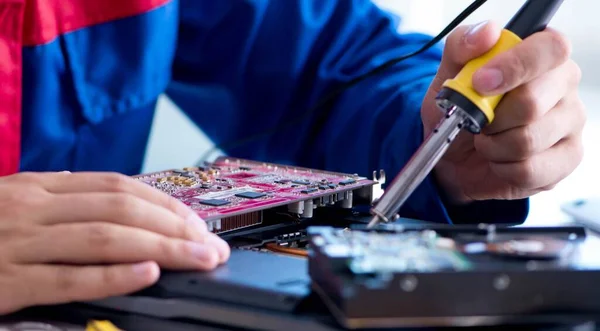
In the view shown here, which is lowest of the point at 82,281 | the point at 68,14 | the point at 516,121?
the point at 82,281

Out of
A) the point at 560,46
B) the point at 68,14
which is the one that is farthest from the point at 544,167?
the point at 68,14

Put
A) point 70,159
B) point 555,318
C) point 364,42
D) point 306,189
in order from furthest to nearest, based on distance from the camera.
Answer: point 364,42 < point 70,159 < point 306,189 < point 555,318

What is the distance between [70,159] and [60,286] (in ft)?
1.36

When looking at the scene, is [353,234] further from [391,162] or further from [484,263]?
[391,162]

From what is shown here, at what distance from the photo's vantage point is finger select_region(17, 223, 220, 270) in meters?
0.43

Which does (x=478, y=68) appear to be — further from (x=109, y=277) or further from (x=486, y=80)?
(x=109, y=277)

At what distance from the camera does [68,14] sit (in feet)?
2.48

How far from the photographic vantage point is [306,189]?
57 centimetres

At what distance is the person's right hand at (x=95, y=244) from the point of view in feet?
1.38

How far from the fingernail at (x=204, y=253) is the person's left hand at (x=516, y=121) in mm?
206

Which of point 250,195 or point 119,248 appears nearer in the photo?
point 119,248

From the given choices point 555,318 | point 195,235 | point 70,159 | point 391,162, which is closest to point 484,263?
point 555,318

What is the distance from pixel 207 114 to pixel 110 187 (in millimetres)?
553

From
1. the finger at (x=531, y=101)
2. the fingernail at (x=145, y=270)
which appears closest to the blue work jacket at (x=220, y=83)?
the finger at (x=531, y=101)
